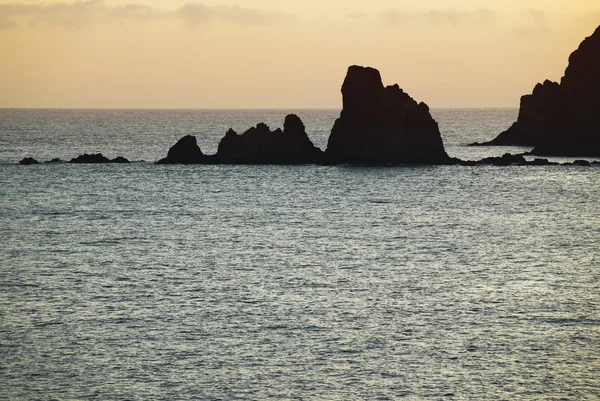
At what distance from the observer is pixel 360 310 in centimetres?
5147

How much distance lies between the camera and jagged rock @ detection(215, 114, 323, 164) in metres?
134

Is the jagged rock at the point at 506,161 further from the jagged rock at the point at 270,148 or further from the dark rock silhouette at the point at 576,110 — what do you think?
the jagged rock at the point at 270,148

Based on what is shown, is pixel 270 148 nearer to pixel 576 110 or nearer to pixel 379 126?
pixel 379 126

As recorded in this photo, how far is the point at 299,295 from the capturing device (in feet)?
180

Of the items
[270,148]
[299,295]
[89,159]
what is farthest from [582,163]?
[299,295]

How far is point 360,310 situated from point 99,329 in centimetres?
1410

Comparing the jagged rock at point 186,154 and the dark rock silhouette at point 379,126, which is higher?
the dark rock silhouette at point 379,126

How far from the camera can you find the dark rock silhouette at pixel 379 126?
127 m

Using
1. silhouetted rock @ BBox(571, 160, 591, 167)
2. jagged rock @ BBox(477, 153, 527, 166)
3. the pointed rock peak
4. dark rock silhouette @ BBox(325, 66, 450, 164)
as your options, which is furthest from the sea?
jagged rock @ BBox(477, 153, 527, 166)

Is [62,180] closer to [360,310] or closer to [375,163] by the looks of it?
[375,163]

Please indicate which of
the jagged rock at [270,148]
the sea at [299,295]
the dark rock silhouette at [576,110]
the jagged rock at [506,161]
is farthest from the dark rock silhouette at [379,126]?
the dark rock silhouette at [576,110]

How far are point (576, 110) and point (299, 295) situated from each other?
109m

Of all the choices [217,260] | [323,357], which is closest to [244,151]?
[217,260]

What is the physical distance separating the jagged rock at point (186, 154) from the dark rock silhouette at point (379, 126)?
65.8ft
